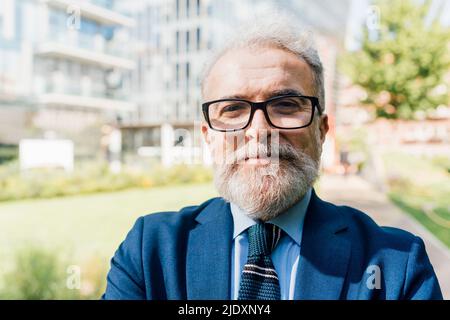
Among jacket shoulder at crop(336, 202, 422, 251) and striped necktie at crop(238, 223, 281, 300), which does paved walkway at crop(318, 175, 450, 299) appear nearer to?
jacket shoulder at crop(336, 202, 422, 251)

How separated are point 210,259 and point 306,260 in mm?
259

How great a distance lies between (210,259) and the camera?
1088 millimetres

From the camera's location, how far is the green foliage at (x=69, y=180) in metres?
2.38

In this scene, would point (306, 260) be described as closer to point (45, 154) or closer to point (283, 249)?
point (283, 249)

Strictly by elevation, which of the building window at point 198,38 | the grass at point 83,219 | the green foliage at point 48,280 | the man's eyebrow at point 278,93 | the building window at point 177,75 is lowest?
the green foliage at point 48,280

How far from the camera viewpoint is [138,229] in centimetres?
114

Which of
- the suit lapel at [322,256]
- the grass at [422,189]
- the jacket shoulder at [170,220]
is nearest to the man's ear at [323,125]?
the suit lapel at [322,256]

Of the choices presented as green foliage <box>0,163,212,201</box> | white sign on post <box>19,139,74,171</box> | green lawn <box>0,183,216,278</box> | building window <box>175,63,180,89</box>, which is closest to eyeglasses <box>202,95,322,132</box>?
green lawn <box>0,183,216,278</box>

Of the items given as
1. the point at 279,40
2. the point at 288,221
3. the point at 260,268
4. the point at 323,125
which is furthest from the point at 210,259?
the point at 279,40

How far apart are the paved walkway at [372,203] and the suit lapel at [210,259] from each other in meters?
1.03

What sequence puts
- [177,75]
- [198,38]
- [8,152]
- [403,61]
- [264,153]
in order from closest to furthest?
[264,153] < [403,61] < [198,38] < [177,75] < [8,152]

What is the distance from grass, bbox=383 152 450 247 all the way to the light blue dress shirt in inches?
46.6

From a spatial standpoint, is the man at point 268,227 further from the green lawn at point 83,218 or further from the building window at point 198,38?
the building window at point 198,38

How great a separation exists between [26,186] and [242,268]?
6.14 feet
